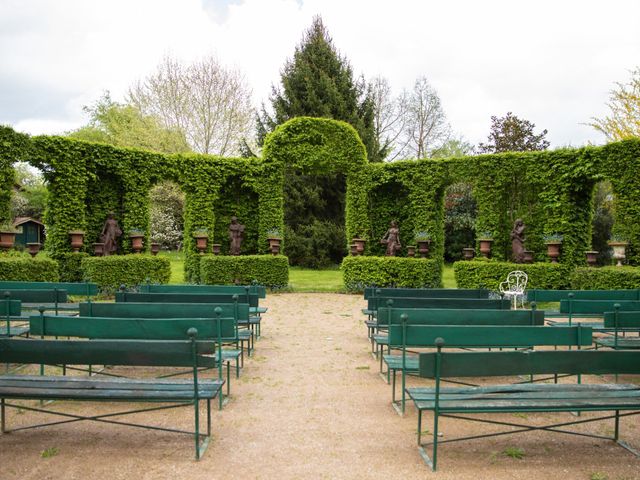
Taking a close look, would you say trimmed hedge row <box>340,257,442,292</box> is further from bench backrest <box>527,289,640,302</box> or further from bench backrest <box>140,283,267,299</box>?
bench backrest <box>527,289,640,302</box>

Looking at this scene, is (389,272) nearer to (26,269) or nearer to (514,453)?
(26,269)

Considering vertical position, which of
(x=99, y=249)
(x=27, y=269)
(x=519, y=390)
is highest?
(x=99, y=249)

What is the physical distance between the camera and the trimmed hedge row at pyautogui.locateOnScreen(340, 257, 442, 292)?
1480cm

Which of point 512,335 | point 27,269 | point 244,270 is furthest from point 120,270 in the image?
point 512,335

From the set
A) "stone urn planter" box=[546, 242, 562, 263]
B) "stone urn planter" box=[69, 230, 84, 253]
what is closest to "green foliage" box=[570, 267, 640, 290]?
"stone urn planter" box=[546, 242, 562, 263]

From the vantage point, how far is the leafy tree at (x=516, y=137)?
29.7 meters

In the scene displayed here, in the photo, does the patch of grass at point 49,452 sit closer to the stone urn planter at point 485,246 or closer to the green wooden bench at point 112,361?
the green wooden bench at point 112,361

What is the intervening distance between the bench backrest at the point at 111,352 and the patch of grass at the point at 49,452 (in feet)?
2.13

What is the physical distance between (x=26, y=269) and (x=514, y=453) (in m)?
11.4

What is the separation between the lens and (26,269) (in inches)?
451

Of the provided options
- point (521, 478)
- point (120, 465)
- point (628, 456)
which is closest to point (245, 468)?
point (120, 465)

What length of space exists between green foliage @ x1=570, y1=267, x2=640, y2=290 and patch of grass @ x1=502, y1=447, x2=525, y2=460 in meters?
9.08

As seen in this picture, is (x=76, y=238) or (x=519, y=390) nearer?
(x=519, y=390)

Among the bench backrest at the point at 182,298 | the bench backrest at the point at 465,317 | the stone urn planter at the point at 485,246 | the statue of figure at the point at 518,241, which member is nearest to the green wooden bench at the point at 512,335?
the bench backrest at the point at 465,317
